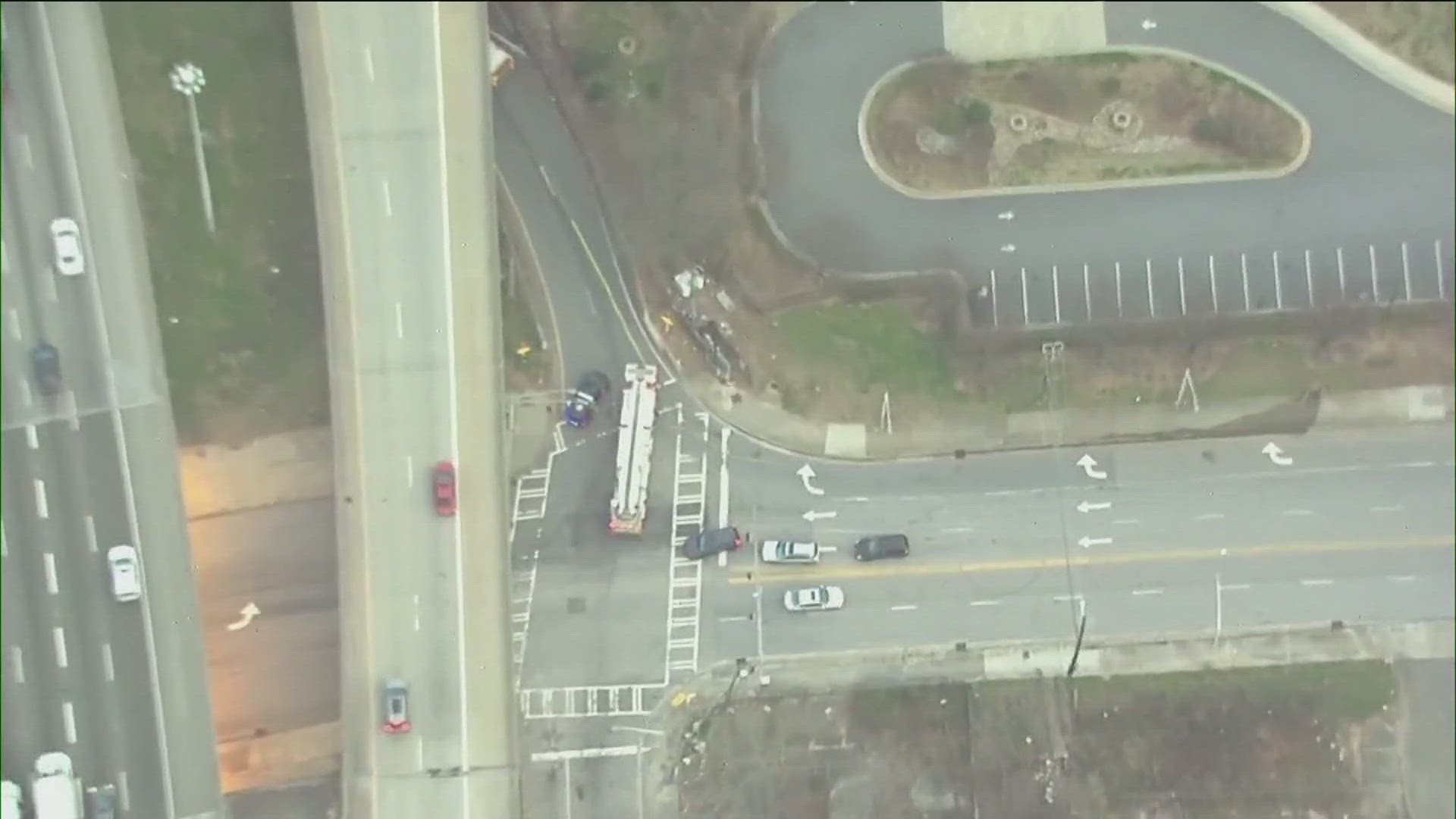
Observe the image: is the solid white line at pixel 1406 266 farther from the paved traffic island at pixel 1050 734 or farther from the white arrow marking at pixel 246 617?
the white arrow marking at pixel 246 617

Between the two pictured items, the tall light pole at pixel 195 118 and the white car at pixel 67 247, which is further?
the tall light pole at pixel 195 118

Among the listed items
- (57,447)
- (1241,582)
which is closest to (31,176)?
(57,447)

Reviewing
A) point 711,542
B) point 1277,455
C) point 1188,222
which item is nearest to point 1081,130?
point 1188,222

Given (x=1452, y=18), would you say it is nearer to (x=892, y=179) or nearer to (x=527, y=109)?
(x=892, y=179)

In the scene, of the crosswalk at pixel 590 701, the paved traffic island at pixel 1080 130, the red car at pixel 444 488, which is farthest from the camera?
the paved traffic island at pixel 1080 130

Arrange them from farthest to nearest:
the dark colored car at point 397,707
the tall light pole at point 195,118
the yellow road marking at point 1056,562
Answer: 1. the yellow road marking at point 1056,562
2. the tall light pole at point 195,118
3. the dark colored car at point 397,707

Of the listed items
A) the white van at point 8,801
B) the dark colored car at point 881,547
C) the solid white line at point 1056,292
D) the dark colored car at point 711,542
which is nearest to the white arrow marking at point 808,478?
the dark colored car at point 881,547

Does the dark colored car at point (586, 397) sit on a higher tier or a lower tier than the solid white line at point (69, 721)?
higher
